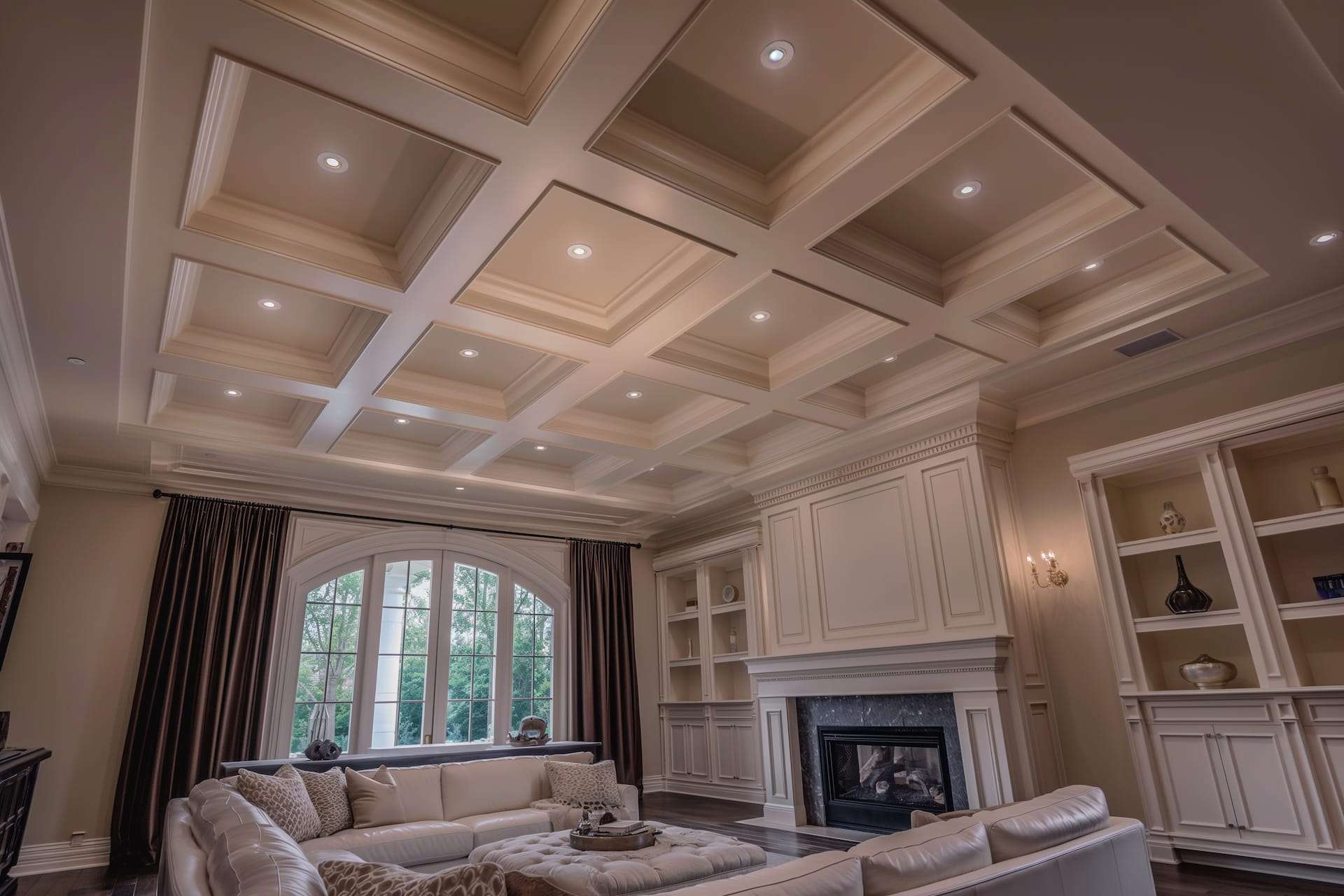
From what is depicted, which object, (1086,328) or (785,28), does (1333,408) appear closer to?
(1086,328)

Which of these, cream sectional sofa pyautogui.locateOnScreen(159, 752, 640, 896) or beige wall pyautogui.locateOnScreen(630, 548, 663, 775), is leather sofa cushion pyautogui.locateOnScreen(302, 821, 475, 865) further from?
beige wall pyautogui.locateOnScreen(630, 548, 663, 775)

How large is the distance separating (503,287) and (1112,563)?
3.95 metres

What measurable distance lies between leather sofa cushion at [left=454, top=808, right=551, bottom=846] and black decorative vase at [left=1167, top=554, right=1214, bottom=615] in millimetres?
3957

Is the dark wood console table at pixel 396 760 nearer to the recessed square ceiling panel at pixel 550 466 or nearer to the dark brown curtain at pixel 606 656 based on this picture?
the dark brown curtain at pixel 606 656

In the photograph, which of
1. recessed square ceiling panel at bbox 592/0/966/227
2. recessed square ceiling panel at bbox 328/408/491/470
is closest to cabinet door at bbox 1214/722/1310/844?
recessed square ceiling panel at bbox 592/0/966/227

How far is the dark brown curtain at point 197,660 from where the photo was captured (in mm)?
5266

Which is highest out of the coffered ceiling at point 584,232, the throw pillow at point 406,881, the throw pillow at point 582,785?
the coffered ceiling at point 584,232

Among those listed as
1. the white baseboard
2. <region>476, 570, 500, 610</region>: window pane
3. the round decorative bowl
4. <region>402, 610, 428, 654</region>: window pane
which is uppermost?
<region>476, 570, 500, 610</region>: window pane

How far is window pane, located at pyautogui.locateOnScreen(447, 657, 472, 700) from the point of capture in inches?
274

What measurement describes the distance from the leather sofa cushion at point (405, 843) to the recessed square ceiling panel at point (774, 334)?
122 inches

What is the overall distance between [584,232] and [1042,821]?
294 centimetres

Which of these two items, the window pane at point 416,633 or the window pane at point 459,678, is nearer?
the window pane at point 416,633

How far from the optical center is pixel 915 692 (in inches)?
206

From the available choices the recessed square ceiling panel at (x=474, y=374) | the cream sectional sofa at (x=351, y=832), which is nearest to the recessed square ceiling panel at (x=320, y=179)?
the recessed square ceiling panel at (x=474, y=374)
